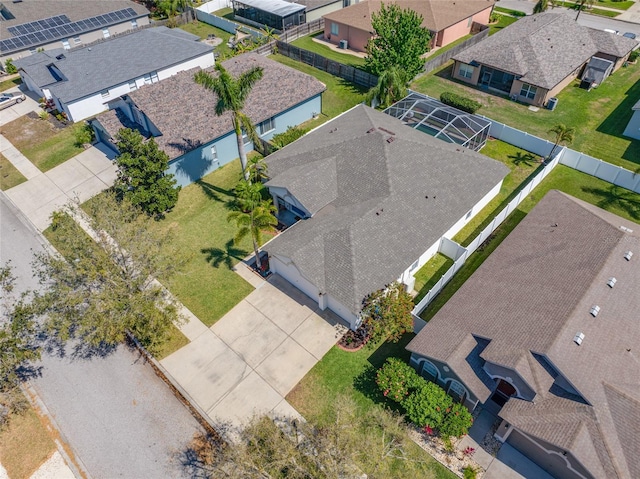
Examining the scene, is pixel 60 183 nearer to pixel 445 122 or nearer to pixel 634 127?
pixel 445 122

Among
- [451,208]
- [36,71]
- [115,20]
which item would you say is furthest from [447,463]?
[115,20]

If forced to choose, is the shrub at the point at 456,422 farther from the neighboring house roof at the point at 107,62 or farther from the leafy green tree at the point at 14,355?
the neighboring house roof at the point at 107,62

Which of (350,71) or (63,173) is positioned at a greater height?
(350,71)

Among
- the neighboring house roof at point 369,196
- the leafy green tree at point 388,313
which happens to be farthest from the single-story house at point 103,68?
the leafy green tree at point 388,313

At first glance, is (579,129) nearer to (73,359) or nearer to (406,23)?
(406,23)

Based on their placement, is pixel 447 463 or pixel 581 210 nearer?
pixel 447 463

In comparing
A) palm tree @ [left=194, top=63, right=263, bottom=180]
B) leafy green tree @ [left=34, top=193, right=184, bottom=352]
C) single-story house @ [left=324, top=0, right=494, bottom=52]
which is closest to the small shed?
A: single-story house @ [left=324, top=0, right=494, bottom=52]

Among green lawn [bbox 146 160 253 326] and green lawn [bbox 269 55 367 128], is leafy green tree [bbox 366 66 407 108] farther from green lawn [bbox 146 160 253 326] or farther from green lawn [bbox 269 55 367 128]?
green lawn [bbox 146 160 253 326]
